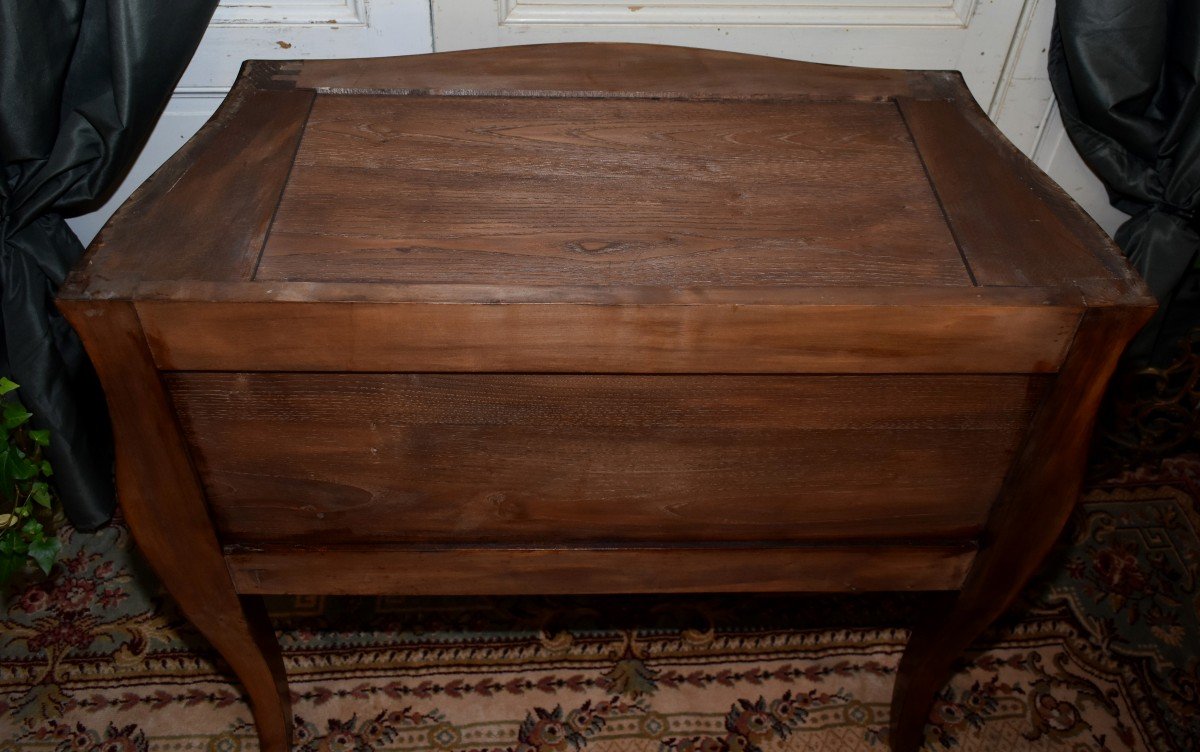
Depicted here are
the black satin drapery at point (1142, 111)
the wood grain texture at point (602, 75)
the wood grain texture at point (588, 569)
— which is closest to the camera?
the wood grain texture at point (588, 569)

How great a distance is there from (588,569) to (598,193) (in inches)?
15.5

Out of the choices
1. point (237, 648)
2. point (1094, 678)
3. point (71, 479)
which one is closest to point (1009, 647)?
point (1094, 678)

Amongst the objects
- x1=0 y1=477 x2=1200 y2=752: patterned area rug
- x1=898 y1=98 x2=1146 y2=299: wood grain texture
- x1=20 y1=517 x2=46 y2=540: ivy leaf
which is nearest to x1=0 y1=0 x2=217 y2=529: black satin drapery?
x1=20 y1=517 x2=46 y2=540: ivy leaf

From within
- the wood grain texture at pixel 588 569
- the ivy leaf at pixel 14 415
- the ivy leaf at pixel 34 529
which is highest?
the wood grain texture at pixel 588 569

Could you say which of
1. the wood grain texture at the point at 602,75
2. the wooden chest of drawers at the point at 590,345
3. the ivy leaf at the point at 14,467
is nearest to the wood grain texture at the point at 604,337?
the wooden chest of drawers at the point at 590,345

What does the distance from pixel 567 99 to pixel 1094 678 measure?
110 centimetres

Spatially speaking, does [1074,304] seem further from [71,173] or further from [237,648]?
[71,173]

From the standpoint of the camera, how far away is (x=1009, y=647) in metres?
1.45

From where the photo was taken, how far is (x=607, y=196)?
100 centimetres

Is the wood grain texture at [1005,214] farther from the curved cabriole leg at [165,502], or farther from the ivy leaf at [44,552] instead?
the ivy leaf at [44,552]

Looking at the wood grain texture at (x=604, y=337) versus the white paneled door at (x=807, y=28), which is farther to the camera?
the white paneled door at (x=807, y=28)

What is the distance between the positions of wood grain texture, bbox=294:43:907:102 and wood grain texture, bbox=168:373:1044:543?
434mm

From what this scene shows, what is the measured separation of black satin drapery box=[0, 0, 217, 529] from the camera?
3.86 ft

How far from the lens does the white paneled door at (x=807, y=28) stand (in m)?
1.32
